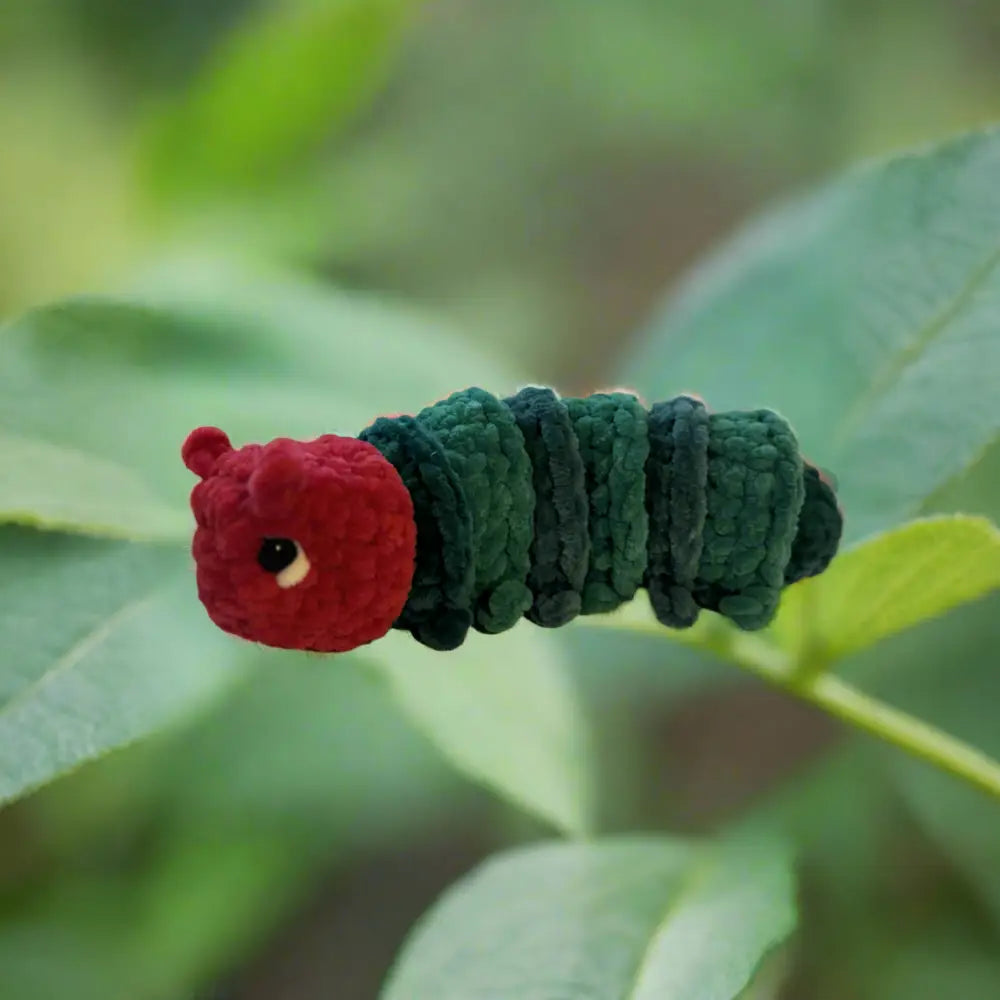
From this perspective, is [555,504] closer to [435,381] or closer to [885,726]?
[885,726]

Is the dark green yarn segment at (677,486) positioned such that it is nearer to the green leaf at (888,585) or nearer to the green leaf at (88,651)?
the green leaf at (888,585)

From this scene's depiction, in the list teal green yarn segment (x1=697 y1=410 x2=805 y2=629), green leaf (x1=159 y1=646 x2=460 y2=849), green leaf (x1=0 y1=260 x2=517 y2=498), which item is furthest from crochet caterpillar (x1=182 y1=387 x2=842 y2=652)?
green leaf (x1=159 y1=646 x2=460 y2=849)

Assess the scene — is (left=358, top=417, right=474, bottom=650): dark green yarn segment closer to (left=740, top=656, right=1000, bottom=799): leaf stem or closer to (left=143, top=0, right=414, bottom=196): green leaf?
(left=740, top=656, right=1000, bottom=799): leaf stem

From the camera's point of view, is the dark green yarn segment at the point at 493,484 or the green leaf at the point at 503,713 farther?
the green leaf at the point at 503,713

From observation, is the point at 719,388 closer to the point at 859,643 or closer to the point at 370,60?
the point at 859,643

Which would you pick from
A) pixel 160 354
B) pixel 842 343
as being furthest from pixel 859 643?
pixel 160 354

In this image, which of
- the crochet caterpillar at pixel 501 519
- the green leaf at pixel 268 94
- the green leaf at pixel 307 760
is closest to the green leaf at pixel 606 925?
the crochet caterpillar at pixel 501 519
